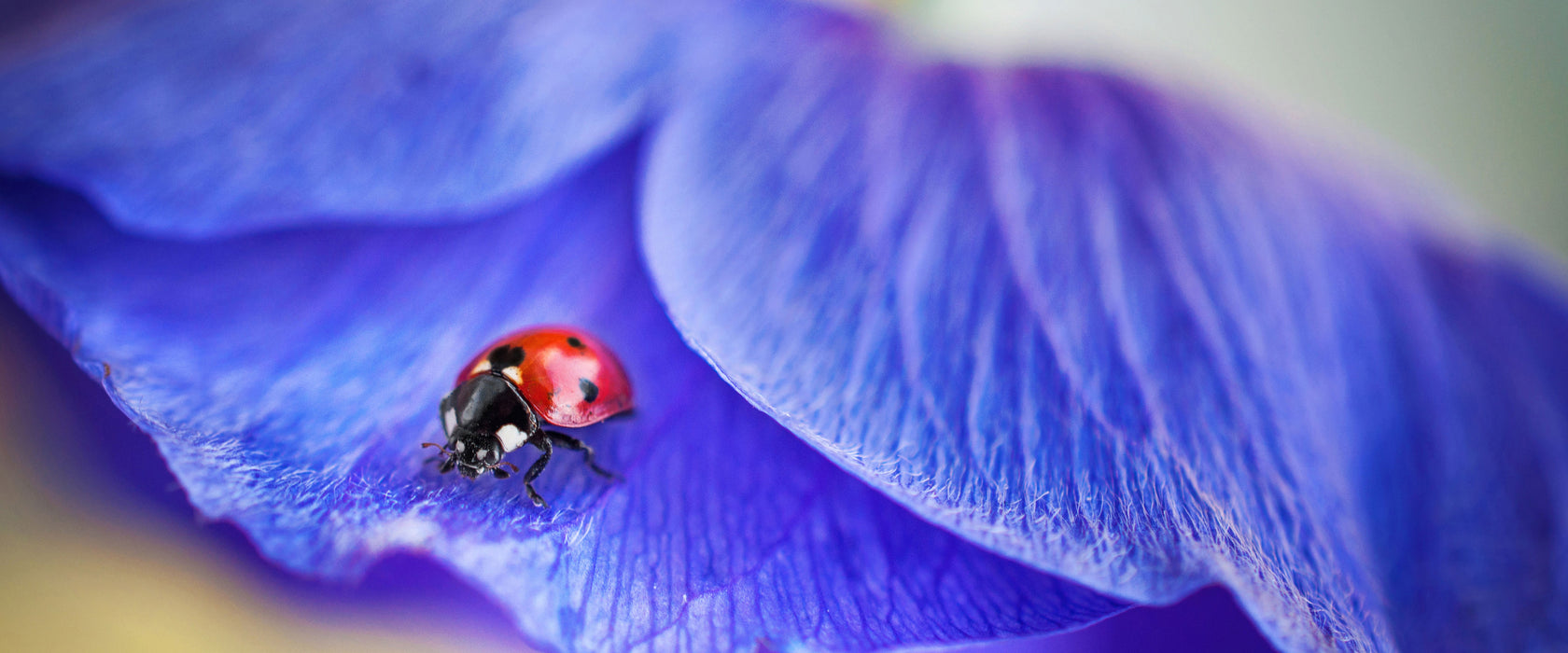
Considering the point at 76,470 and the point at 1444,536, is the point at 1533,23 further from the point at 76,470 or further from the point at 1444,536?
the point at 76,470

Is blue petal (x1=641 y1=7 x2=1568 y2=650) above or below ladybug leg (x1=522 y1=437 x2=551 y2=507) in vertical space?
above

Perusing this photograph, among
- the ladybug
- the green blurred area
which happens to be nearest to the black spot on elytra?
the ladybug

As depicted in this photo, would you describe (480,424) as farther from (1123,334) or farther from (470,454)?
(1123,334)

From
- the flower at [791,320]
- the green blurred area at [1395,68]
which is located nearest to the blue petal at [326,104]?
the flower at [791,320]

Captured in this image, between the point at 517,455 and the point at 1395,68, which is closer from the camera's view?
the point at 517,455

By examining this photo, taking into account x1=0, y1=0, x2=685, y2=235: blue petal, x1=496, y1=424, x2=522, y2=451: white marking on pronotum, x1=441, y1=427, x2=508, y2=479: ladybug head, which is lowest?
x1=496, y1=424, x2=522, y2=451: white marking on pronotum

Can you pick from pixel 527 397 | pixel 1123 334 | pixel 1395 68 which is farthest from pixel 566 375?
pixel 1395 68

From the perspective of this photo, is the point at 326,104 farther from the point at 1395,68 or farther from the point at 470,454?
the point at 1395,68

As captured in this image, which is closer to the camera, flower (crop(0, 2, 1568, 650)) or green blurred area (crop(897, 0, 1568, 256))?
flower (crop(0, 2, 1568, 650))

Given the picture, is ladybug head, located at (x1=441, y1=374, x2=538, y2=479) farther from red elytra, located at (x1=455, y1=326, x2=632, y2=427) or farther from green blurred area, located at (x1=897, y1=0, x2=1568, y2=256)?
green blurred area, located at (x1=897, y1=0, x2=1568, y2=256)
